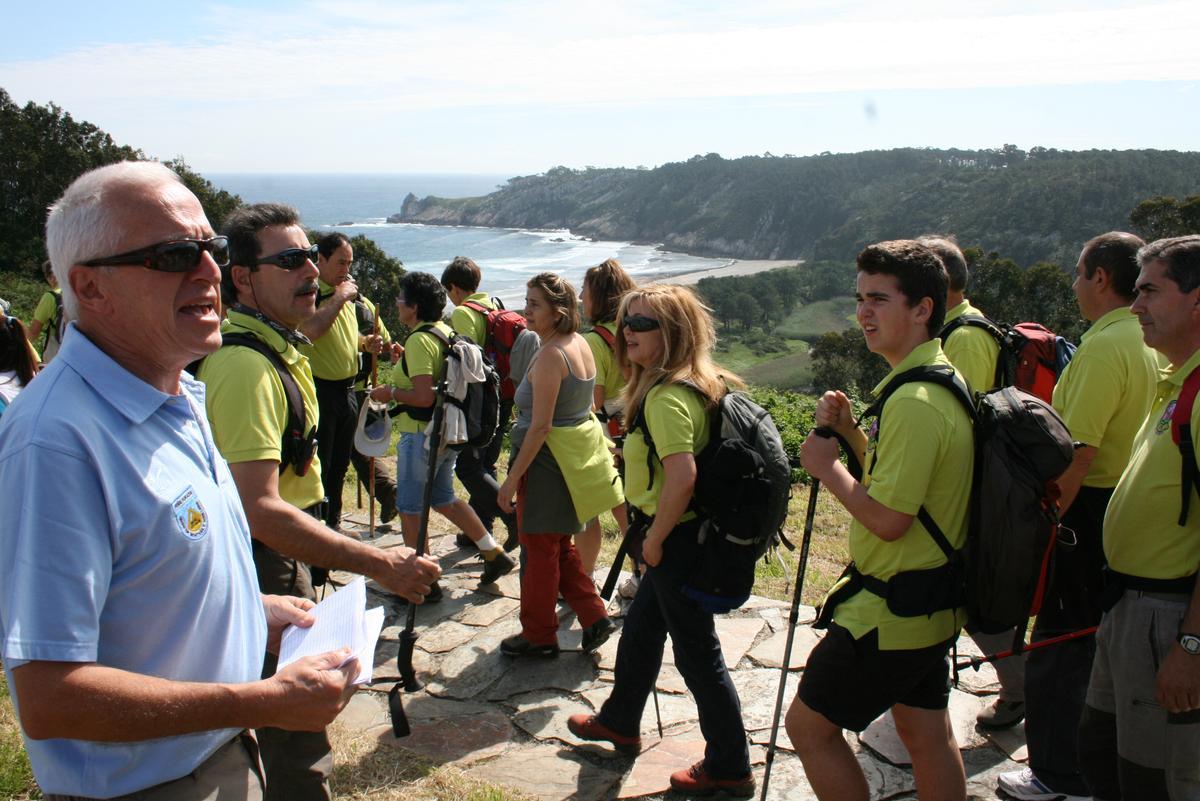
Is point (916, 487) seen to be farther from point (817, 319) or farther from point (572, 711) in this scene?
point (817, 319)

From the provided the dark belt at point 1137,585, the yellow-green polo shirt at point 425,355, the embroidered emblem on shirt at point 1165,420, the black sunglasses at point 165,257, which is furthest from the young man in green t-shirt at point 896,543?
the yellow-green polo shirt at point 425,355

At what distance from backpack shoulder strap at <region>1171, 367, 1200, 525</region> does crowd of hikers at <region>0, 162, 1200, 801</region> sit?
1 cm

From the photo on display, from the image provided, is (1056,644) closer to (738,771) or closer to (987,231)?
(738,771)

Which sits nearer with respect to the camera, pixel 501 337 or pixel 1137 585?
pixel 1137 585

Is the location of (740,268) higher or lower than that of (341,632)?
higher

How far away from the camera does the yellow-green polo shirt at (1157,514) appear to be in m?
2.55

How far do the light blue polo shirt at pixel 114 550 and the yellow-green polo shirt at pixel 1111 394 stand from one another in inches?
119

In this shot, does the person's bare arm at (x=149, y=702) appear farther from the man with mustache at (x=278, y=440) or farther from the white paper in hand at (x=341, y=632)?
the man with mustache at (x=278, y=440)

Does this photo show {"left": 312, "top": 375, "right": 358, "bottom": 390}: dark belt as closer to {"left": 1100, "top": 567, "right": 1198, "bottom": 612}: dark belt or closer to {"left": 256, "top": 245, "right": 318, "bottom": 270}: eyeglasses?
{"left": 256, "top": 245, "right": 318, "bottom": 270}: eyeglasses

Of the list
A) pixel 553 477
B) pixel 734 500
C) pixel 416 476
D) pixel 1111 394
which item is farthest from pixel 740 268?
pixel 734 500

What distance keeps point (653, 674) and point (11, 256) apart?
Result: 40.6 m

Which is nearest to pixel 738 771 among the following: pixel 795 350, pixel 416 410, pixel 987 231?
pixel 416 410

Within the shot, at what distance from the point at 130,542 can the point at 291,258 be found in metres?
1.73

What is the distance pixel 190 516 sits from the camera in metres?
1.67
